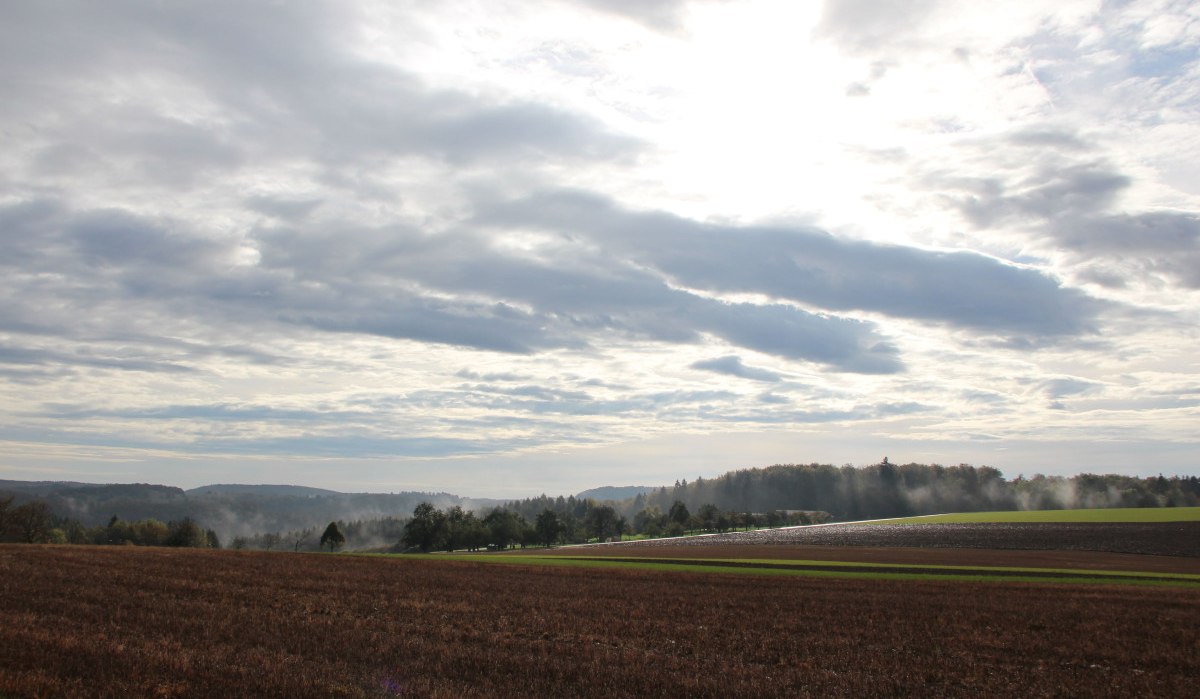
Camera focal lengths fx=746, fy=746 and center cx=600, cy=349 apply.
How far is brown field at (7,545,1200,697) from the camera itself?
51.1 feet

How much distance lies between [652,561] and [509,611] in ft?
166

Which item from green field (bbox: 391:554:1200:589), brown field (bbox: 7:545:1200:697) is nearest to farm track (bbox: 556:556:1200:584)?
green field (bbox: 391:554:1200:589)

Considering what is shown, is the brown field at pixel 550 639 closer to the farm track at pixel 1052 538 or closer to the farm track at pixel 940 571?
the farm track at pixel 940 571

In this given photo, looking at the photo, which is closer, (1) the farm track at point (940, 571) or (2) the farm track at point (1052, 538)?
(1) the farm track at point (940, 571)

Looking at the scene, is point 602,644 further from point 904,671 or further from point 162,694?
point 162,694

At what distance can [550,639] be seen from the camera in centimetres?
2209

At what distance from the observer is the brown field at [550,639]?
15586 millimetres

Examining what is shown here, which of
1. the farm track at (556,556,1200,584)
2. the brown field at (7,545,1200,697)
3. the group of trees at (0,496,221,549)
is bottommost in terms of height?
the group of trees at (0,496,221,549)

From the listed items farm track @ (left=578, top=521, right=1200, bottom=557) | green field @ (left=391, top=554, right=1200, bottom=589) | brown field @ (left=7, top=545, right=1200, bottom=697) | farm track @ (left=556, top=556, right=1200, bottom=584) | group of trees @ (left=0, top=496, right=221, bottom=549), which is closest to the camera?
brown field @ (left=7, top=545, right=1200, bottom=697)

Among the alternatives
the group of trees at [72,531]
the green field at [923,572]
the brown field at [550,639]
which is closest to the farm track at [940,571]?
the green field at [923,572]

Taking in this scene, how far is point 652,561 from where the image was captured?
76.6 metres

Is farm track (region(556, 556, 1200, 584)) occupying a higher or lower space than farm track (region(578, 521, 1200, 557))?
higher

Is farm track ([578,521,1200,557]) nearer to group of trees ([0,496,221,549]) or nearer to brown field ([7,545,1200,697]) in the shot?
brown field ([7,545,1200,697])

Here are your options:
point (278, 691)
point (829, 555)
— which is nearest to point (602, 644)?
point (278, 691)
